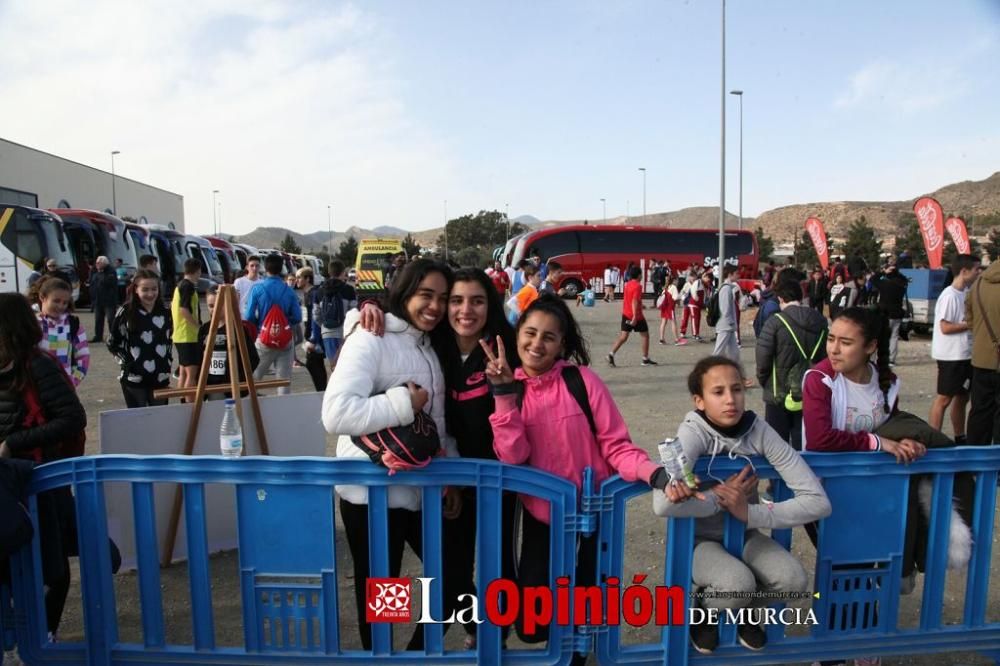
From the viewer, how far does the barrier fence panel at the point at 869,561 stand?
2547mm

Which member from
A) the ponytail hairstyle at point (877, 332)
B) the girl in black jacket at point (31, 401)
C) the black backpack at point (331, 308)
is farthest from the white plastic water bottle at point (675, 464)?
the black backpack at point (331, 308)

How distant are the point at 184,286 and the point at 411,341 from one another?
477cm

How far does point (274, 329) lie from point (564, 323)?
5.06m

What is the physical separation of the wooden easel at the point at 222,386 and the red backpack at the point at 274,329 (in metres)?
2.99

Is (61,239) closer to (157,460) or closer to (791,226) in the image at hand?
(157,460)

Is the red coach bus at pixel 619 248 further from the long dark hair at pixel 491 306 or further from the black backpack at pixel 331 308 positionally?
the long dark hair at pixel 491 306

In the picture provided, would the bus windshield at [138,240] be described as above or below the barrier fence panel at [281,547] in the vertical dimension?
above

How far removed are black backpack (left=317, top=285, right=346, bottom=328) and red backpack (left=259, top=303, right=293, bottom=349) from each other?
116 cm

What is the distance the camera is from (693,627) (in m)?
A: 2.53

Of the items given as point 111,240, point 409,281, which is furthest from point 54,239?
point 409,281

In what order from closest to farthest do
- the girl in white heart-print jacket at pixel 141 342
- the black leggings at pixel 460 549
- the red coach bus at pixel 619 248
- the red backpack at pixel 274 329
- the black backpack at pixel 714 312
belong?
the black leggings at pixel 460 549 → the girl in white heart-print jacket at pixel 141 342 → the red backpack at pixel 274 329 → the black backpack at pixel 714 312 → the red coach bus at pixel 619 248

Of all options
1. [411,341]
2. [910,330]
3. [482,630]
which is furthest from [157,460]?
[910,330]

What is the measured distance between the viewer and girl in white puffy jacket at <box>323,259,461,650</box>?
8.09 ft

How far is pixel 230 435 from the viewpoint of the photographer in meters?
3.78
